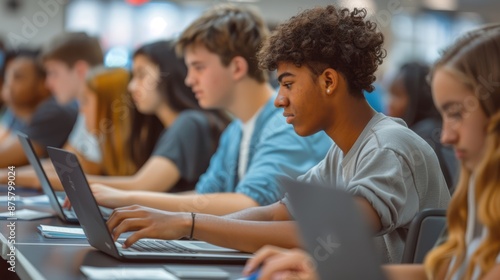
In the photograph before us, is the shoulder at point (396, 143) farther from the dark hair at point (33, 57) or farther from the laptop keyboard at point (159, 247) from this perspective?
the dark hair at point (33, 57)

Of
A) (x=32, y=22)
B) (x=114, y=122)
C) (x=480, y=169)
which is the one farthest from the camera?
(x=32, y=22)

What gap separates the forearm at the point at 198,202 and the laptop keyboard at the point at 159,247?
61cm

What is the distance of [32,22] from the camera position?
8.28 meters

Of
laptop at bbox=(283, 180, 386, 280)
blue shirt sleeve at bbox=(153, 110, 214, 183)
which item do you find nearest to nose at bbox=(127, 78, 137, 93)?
blue shirt sleeve at bbox=(153, 110, 214, 183)

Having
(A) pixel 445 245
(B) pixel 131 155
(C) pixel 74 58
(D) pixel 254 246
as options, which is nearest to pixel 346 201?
(A) pixel 445 245

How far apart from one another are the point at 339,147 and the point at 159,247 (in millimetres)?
450

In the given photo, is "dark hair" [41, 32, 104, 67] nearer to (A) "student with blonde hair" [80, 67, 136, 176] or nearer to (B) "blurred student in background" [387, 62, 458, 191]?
(A) "student with blonde hair" [80, 67, 136, 176]

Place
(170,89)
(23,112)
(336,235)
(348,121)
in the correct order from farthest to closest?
(23,112) < (170,89) < (348,121) < (336,235)

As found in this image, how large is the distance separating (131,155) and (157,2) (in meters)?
4.62

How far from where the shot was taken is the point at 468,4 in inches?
323

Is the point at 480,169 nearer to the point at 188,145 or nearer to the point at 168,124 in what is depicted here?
the point at 188,145

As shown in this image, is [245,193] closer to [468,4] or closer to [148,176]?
[148,176]

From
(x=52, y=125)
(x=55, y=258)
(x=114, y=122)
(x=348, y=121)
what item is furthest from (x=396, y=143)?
(x=52, y=125)

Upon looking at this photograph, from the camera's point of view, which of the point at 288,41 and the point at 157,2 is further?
the point at 157,2
